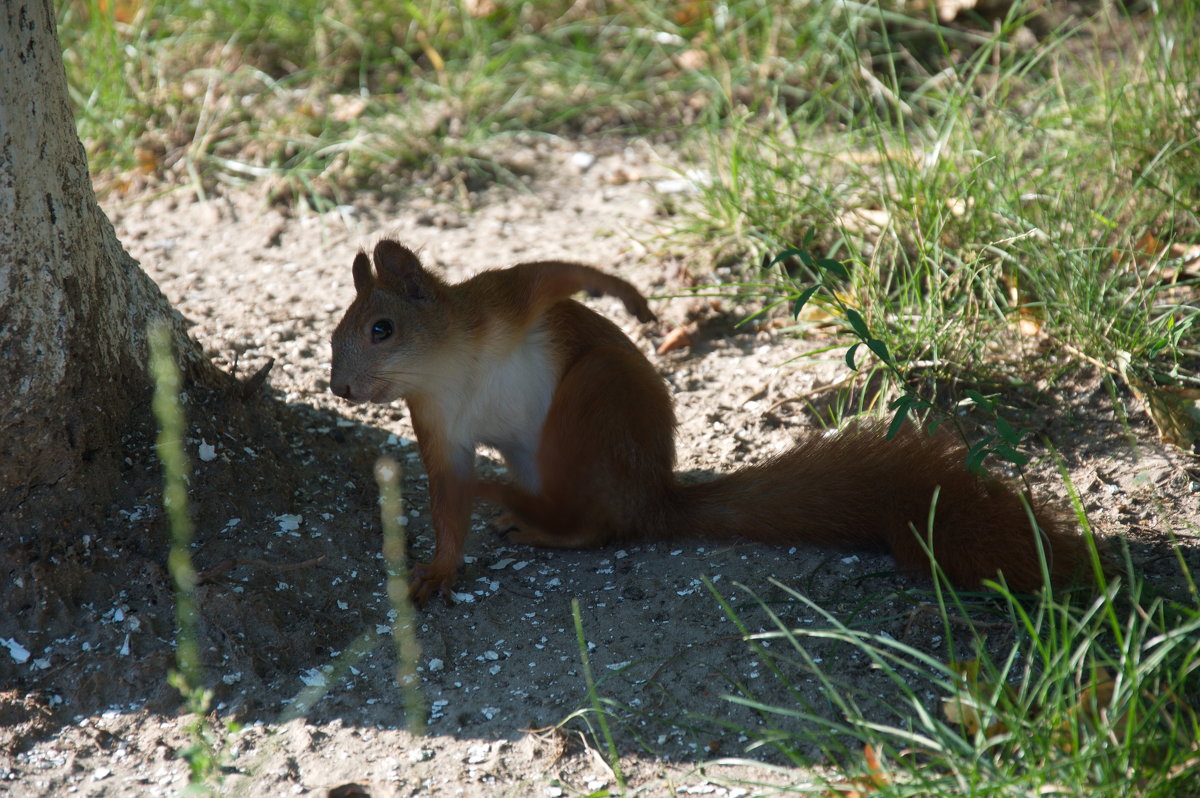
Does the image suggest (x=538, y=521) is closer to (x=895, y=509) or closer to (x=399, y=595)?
(x=399, y=595)

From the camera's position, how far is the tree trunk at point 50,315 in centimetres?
228

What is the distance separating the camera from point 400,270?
8.74 ft

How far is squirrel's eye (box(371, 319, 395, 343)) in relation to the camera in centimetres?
263

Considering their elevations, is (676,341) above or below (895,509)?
above

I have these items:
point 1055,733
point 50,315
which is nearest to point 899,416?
point 1055,733

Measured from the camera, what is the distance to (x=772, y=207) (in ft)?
12.4

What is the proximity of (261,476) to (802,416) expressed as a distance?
1.51 meters

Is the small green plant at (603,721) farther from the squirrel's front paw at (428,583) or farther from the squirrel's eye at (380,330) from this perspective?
the squirrel's eye at (380,330)

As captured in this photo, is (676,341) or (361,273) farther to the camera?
(676,341)

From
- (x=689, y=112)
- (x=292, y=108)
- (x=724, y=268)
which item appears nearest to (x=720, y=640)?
(x=724, y=268)

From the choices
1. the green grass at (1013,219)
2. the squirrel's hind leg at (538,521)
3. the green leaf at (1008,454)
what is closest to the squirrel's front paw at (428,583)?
the squirrel's hind leg at (538,521)

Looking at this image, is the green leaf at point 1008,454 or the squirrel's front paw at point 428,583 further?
the squirrel's front paw at point 428,583

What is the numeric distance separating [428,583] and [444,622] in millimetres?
120

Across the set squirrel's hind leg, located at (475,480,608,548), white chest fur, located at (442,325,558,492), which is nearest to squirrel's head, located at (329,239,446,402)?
white chest fur, located at (442,325,558,492)
